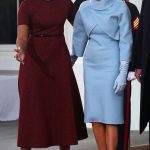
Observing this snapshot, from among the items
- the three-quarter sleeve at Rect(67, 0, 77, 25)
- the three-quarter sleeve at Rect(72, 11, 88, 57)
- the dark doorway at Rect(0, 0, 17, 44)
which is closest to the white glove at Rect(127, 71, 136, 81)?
the three-quarter sleeve at Rect(72, 11, 88, 57)

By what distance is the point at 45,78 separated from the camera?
18.1 ft

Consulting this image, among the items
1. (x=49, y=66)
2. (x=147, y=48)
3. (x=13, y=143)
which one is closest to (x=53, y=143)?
(x=49, y=66)

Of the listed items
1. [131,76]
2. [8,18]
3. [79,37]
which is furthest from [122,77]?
[8,18]

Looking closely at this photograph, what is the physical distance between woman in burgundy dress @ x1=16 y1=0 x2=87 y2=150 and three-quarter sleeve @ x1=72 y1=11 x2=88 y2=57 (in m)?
0.10

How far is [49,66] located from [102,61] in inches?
20.4

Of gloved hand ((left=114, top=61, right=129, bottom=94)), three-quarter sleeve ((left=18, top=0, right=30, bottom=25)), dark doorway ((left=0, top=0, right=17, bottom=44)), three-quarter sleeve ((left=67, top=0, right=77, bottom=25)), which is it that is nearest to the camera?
gloved hand ((left=114, top=61, right=129, bottom=94))

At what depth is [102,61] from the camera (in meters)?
5.25

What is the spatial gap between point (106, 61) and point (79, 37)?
1.34 ft

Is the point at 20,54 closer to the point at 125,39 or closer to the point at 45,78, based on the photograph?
the point at 45,78

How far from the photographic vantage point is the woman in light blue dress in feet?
17.0

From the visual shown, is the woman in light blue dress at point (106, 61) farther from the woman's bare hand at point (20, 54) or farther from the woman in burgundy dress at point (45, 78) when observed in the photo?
the woman's bare hand at point (20, 54)

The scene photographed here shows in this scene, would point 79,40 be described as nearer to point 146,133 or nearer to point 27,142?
point 27,142

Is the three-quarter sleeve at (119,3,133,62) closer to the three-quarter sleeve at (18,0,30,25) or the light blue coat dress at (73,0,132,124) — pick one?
the light blue coat dress at (73,0,132,124)

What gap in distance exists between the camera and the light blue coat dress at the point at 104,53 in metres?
5.20
